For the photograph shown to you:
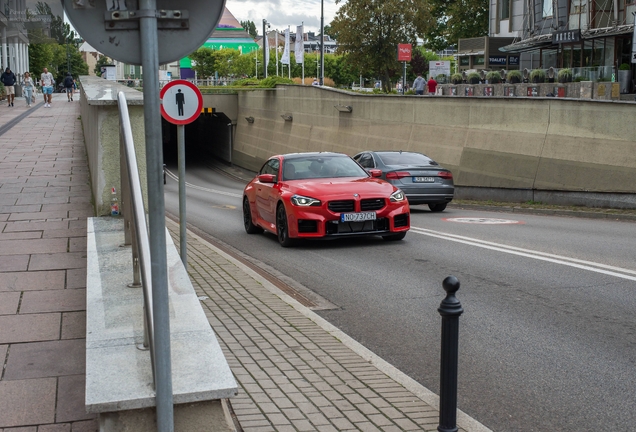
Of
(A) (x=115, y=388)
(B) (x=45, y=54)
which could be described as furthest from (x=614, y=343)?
(B) (x=45, y=54)

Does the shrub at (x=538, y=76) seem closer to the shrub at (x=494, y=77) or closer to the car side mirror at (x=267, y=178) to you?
the shrub at (x=494, y=77)

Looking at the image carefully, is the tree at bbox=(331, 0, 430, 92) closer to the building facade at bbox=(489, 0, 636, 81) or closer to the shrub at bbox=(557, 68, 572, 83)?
the building facade at bbox=(489, 0, 636, 81)

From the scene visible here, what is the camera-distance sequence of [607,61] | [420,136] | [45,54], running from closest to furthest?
[420,136]
[607,61]
[45,54]

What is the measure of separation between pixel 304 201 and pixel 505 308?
17.6ft

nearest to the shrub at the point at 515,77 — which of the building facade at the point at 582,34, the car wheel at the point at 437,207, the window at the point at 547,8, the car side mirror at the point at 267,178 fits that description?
the building facade at the point at 582,34

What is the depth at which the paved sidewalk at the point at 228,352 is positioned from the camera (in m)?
4.68

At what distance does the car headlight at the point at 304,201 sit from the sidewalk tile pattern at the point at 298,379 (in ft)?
15.6

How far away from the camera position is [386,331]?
7.70m

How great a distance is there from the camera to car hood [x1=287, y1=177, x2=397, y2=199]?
13320mm

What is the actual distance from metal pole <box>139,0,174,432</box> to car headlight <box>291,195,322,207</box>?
31.5ft

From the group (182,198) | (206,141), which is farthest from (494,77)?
(206,141)

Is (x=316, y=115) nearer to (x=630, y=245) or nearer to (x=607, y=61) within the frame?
(x=607, y=61)

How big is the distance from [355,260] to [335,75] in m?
135

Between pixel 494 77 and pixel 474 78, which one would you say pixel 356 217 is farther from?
pixel 474 78
